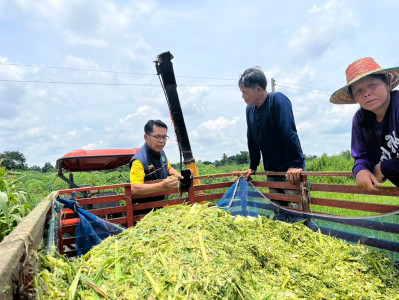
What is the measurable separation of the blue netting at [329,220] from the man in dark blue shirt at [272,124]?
1.51 feet

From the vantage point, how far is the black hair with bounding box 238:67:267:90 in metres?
3.47

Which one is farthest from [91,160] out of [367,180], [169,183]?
[367,180]

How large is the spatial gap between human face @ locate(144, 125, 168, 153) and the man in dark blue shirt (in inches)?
43.8

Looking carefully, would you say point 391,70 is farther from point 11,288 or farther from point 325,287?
point 11,288

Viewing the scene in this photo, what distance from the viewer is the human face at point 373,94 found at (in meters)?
2.22

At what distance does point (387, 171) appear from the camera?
2.23 metres

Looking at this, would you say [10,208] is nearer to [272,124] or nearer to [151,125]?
[151,125]

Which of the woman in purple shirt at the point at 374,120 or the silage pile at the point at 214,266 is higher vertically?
the woman in purple shirt at the point at 374,120

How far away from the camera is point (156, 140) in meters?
3.78

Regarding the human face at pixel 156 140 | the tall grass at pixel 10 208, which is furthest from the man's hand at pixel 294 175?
the tall grass at pixel 10 208

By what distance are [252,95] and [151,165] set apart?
59.9 inches

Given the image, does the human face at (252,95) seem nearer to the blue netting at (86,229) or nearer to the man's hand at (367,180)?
the man's hand at (367,180)

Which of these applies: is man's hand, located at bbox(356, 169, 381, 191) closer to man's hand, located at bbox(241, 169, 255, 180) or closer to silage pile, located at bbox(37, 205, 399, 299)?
silage pile, located at bbox(37, 205, 399, 299)

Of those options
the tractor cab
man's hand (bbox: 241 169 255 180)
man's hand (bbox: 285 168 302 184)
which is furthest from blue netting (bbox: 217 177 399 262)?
the tractor cab
